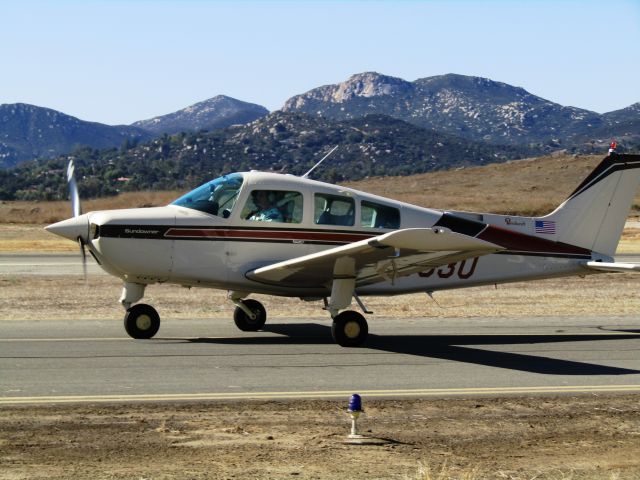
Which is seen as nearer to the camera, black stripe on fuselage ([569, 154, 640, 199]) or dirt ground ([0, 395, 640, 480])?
dirt ground ([0, 395, 640, 480])

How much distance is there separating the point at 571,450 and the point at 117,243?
7746mm

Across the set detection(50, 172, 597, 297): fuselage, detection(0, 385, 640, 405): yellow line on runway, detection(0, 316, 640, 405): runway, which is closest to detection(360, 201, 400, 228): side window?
detection(50, 172, 597, 297): fuselage

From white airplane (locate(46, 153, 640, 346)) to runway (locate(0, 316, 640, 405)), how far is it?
2.62 feet

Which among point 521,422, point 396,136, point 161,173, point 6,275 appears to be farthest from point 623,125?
point 521,422

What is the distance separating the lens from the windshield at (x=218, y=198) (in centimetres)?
1433

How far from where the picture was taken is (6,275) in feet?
86.3

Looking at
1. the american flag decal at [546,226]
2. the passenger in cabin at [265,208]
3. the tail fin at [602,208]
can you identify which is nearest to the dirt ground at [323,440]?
the passenger in cabin at [265,208]

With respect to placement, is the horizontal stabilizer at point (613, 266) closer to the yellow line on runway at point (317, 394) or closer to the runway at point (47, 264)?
the yellow line on runway at point (317, 394)

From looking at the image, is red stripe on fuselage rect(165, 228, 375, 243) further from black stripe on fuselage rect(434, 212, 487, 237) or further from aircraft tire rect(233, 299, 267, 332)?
aircraft tire rect(233, 299, 267, 332)

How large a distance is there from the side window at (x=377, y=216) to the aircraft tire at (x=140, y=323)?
3.62m

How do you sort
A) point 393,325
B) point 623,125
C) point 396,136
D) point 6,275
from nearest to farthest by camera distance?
point 393,325 → point 6,275 → point 396,136 → point 623,125

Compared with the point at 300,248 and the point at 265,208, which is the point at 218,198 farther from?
the point at 300,248

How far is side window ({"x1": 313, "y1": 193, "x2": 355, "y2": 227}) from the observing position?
48.0 feet

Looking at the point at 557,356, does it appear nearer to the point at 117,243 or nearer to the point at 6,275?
the point at 117,243
